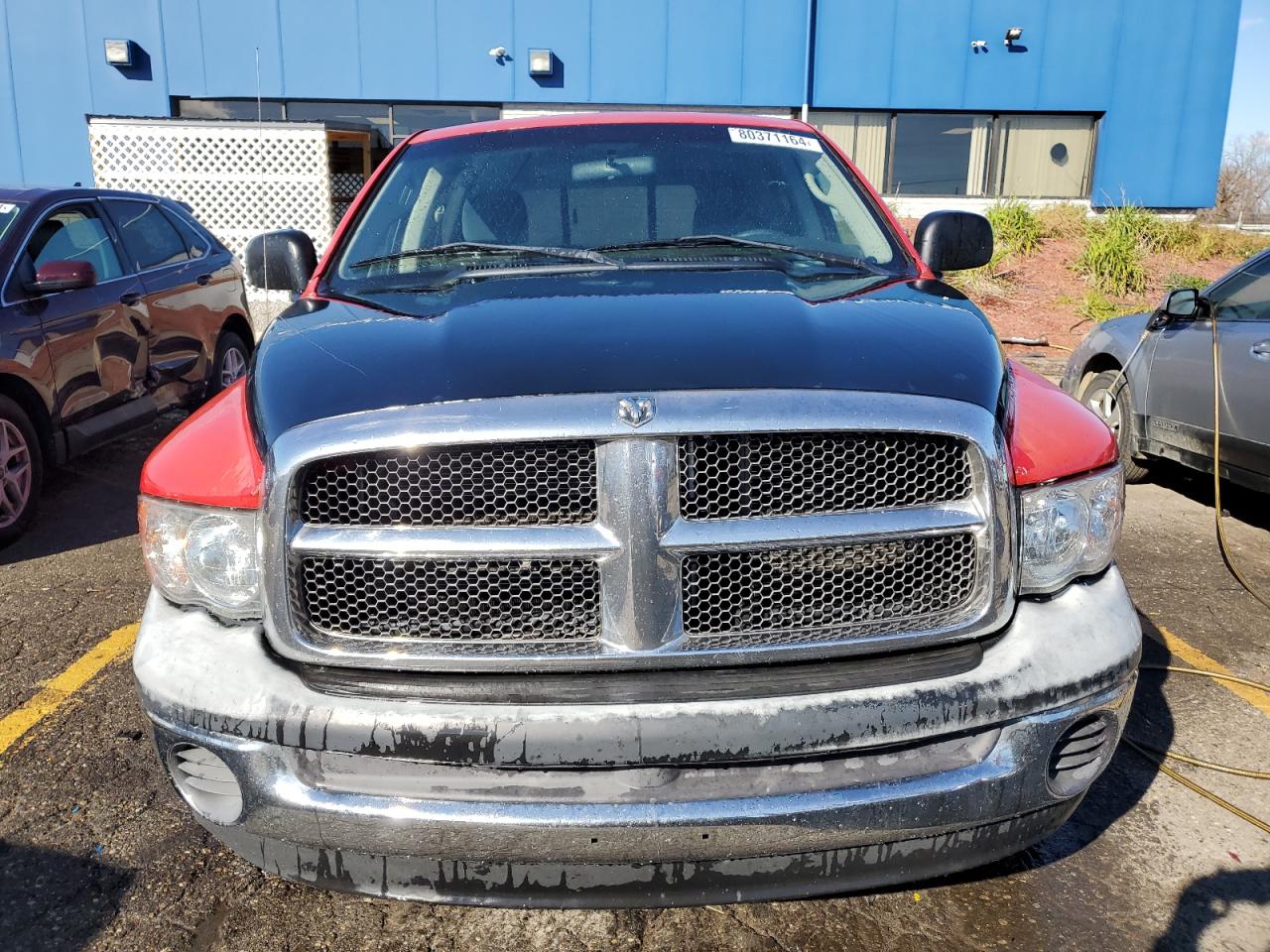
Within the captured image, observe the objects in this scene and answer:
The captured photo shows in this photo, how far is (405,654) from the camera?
1.82m

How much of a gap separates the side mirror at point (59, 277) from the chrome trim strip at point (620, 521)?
13.7 ft

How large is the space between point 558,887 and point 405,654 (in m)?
0.50

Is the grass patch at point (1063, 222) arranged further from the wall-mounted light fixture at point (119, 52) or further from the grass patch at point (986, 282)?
the wall-mounted light fixture at point (119, 52)

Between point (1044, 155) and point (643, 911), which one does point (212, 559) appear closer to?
point (643, 911)

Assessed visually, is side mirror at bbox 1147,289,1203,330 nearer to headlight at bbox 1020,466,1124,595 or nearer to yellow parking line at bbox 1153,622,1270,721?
yellow parking line at bbox 1153,622,1270,721

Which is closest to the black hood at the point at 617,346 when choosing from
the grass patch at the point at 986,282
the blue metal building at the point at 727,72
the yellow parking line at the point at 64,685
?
Answer: the yellow parking line at the point at 64,685

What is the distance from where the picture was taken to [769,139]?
11.2 feet

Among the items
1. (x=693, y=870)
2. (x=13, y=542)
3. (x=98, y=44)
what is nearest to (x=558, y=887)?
(x=693, y=870)

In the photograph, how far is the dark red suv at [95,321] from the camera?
505cm

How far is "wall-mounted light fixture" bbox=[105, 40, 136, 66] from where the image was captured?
55.3 feet

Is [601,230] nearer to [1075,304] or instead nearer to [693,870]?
[693,870]

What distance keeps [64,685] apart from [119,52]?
671 inches

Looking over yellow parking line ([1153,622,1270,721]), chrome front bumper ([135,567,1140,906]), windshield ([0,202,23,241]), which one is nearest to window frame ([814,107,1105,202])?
windshield ([0,202,23,241])

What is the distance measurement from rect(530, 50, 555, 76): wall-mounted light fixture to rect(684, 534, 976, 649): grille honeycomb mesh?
682 inches
